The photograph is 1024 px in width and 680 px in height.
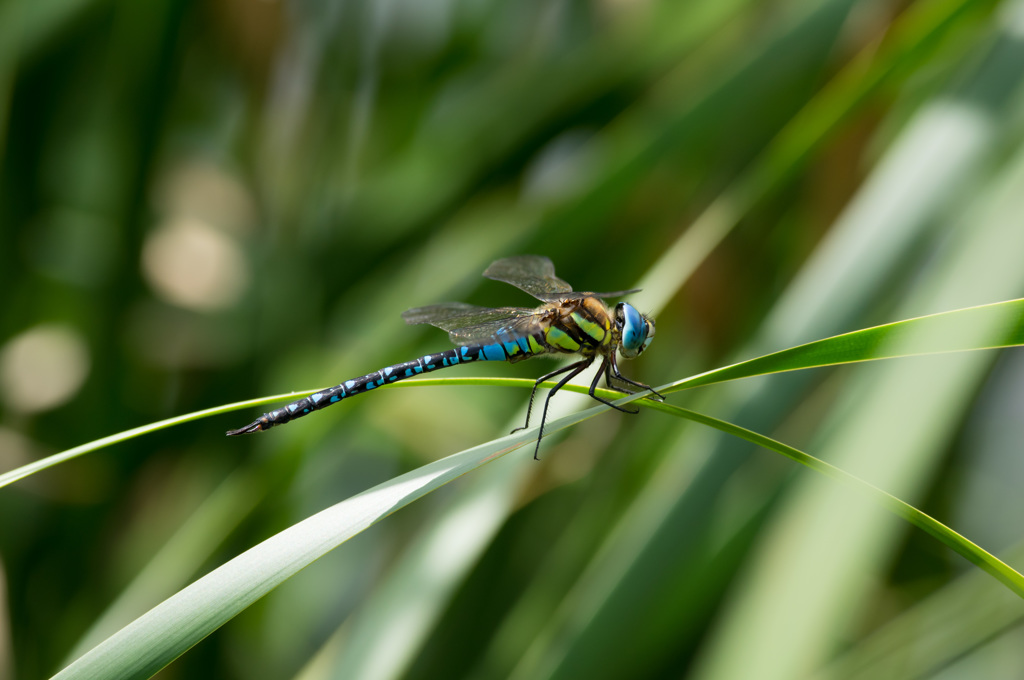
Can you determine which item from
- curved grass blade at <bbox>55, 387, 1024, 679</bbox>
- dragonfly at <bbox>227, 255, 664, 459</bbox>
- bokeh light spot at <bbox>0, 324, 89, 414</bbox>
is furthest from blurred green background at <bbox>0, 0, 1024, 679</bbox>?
curved grass blade at <bbox>55, 387, 1024, 679</bbox>

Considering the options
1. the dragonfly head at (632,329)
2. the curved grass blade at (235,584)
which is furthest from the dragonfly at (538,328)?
the curved grass blade at (235,584)

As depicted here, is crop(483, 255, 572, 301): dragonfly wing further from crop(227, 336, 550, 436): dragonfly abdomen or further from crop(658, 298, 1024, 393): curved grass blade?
crop(658, 298, 1024, 393): curved grass blade

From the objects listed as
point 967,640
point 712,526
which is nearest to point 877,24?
point 712,526

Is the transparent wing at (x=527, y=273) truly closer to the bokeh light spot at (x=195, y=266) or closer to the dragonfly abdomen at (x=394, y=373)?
the dragonfly abdomen at (x=394, y=373)

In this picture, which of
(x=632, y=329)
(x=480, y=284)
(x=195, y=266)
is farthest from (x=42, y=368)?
(x=632, y=329)

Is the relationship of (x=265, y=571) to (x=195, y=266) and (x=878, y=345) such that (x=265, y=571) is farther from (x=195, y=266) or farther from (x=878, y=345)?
(x=195, y=266)

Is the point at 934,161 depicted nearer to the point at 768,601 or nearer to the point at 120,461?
the point at 768,601
